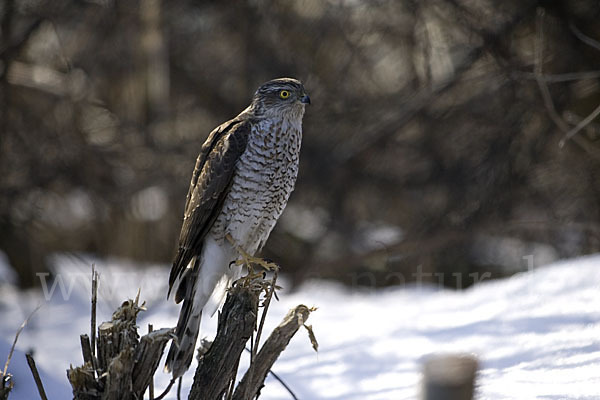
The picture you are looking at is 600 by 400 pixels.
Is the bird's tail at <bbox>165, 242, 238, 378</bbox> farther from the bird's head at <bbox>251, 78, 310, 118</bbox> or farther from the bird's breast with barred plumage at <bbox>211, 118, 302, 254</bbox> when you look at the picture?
the bird's head at <bbox>251, 78, 310, 118</bbox>

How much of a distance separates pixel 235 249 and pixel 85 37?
4589 mm

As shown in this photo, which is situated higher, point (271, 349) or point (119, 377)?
point (271, 349)

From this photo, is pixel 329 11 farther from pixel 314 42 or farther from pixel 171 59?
pixel 171 59

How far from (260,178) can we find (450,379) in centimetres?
204

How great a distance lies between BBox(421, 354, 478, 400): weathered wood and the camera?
1.14 meters

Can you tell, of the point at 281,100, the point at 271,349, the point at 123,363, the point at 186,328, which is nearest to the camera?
the point at 123,363

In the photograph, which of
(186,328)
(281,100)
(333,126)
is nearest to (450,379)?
(186,328)

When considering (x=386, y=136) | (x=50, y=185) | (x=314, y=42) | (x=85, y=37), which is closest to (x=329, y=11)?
(x=314, y=42)

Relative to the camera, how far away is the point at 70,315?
4.42 metres

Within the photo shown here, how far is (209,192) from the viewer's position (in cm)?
310

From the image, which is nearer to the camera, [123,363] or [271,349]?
[123,363]

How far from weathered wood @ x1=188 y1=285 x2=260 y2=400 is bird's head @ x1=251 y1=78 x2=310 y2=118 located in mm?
1220

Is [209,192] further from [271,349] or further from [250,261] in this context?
[271,349]

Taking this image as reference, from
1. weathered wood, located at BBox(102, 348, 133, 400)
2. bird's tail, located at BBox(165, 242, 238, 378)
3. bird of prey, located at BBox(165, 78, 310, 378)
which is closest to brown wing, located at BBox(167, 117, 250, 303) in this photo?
bird of prey, located at BBox(165, 78, 310, 378)
